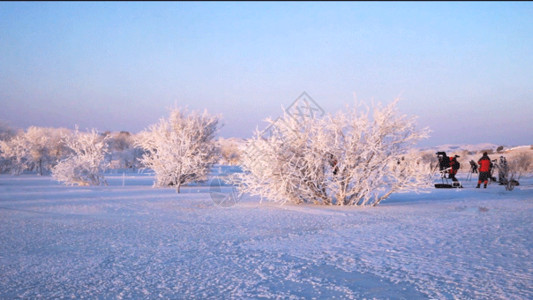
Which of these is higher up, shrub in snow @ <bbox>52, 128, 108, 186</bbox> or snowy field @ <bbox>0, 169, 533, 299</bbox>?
shrub in snow @ <bbox>52, 128, 108, 186</bbox>

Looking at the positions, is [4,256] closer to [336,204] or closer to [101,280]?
[101,280]

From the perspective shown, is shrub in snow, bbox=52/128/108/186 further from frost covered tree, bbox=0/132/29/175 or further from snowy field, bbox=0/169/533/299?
frost covered tree, bbox=0/132/29/175

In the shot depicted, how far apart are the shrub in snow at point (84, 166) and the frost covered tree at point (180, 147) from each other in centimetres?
244

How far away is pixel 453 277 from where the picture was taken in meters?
5.04

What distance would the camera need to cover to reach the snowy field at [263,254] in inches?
180

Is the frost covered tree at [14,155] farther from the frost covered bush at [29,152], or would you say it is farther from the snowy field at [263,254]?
the snowy field at [263,254]

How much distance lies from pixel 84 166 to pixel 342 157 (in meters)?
14.9

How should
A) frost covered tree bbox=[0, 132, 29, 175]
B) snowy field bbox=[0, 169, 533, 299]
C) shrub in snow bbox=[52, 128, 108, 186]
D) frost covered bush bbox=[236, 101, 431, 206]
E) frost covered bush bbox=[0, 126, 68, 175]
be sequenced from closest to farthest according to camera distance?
snowy field bbox=[0, 169, 533, 299]
frost covered bush bbox=[236, 101, 431, 206]
shrub in snow bbox=[52, 128, 108, 186]
frost covered tree bbox=[0, 132, 29, 175]
frost covered bush bbox=[0, 126, 68, 175]

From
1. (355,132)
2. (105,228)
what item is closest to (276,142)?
(355,132)

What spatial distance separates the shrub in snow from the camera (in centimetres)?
2128

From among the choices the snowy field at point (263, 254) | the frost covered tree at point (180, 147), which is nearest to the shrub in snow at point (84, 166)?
the frost covered tree at point (180, 147)

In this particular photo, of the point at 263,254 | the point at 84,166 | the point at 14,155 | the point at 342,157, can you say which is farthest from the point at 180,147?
the point at 14,155

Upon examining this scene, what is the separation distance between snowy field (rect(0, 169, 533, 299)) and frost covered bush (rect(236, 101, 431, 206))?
66.7 inches

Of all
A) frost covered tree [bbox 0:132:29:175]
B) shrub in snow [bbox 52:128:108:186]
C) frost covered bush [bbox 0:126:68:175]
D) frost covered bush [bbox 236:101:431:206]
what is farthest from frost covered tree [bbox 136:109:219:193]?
frost covered tree [bbox 0:132:29:175]
